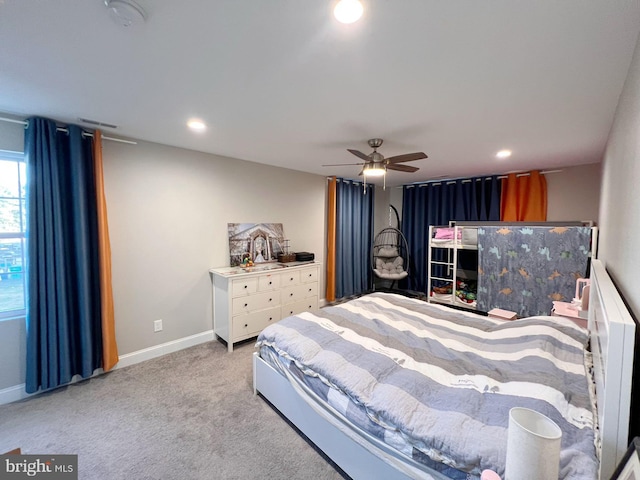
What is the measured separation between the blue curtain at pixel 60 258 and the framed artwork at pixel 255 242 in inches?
54.4

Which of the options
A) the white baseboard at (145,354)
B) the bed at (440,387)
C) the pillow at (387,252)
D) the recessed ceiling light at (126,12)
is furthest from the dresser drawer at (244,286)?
the pillow at (387,252)

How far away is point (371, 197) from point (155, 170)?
374cm

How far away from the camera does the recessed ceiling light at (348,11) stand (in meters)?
0.98

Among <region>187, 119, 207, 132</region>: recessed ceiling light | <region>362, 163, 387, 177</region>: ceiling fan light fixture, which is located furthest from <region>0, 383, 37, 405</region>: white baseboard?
<region>362, 163, 387, 177</region>: ceiling fan light fixture

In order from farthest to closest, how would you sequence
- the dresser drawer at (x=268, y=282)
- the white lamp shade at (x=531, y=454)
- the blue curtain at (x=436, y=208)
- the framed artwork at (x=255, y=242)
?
the blue curtain at (x=436, y=208) < the framed artwork at (x=255, y=242) < the dresser drawer at (x=268, y=282) < the white lamp shade at (x=531, y=454)

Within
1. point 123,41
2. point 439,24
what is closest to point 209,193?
point 123,41

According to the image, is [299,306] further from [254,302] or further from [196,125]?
[196,125]

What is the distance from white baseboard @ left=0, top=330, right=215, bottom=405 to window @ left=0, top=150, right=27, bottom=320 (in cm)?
61

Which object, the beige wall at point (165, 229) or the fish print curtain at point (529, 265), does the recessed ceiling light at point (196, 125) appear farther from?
the fish print curtain at point (529, 265)

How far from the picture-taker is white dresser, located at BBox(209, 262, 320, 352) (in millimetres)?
2967

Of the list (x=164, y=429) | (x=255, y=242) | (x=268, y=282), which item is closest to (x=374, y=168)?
(x=268, y=282)

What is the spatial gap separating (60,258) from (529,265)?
16.2 feet

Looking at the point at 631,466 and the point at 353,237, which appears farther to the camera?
the point at 353,237

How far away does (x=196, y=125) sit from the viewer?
2252mm
